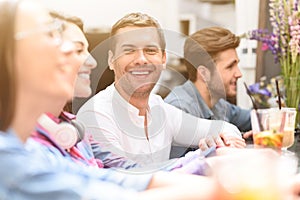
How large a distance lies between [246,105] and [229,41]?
0.53 metres

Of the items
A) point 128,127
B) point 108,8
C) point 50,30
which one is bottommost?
point 128,127

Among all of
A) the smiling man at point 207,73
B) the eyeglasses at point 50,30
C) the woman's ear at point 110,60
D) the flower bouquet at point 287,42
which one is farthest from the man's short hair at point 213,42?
the eyeglasses at point 50,30

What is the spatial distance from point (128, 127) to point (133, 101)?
5 centimetres

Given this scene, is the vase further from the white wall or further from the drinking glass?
the white wall

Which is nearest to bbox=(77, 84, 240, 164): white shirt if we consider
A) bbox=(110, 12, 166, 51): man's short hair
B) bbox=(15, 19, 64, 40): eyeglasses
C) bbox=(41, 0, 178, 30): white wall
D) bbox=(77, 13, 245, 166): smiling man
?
bbox=(77, 13, 245, 166): smiling man

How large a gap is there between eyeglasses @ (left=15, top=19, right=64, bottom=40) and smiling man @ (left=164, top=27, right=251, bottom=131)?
388 millimetres

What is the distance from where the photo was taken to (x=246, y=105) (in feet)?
5.90

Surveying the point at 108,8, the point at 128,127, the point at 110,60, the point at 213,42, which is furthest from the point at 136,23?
the point at 108,8

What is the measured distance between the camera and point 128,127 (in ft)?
3.01

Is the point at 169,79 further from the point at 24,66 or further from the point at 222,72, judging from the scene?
the point at 24,66

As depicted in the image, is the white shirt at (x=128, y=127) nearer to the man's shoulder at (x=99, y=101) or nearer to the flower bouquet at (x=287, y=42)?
the man's shoulder at (x=99, y=101)

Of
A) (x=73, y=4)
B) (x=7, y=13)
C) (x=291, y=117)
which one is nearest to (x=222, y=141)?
(x=291, y=117)

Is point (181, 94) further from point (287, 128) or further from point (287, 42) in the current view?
point (287, 42)

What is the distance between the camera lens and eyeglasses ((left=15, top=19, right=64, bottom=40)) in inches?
22.7
